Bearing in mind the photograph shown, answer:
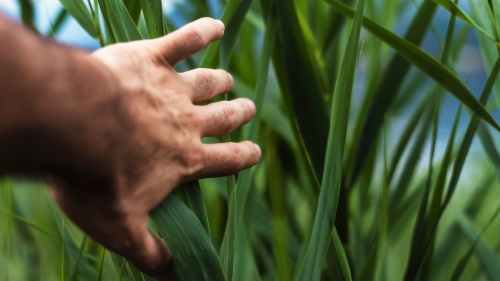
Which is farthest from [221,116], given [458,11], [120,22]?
[458,11]

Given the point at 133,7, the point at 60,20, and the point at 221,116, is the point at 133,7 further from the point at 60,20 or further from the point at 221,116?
the point at 60,20

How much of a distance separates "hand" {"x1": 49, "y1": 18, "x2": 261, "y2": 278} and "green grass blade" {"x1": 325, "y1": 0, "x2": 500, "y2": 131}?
0.44 feet

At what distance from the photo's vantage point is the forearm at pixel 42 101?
16.9 inches

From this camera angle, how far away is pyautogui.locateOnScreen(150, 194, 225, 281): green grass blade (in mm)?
561

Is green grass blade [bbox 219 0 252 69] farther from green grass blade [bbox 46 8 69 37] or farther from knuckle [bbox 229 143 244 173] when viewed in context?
green grass blade [bbox 46 8 69 37]

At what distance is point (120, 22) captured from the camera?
599mm

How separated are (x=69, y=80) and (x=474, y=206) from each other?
2.46ft

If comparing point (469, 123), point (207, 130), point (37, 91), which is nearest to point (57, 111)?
point (37, 91)

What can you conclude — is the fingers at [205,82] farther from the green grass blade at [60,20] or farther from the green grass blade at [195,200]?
the green grass blade at [60,20]

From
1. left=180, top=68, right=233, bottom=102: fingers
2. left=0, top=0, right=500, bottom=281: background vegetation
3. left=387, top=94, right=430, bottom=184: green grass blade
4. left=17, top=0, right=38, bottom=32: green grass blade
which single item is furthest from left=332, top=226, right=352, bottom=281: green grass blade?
left=17, top=0, right=38, bottom=32: green grass blade

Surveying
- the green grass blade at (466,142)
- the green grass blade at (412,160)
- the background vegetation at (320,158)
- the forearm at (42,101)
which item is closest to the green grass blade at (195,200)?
the background vegetation at (320,158)

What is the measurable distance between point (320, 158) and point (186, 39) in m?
0.20

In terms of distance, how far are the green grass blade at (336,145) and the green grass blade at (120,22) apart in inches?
6.4

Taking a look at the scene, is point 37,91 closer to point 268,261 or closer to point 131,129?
point 131,129
